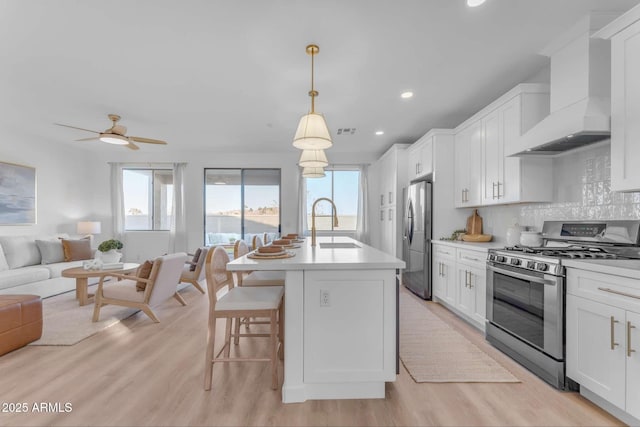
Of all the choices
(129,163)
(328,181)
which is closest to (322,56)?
(328,181)

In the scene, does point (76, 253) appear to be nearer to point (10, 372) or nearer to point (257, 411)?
point (10, 372)

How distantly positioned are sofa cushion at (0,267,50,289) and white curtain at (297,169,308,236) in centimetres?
418

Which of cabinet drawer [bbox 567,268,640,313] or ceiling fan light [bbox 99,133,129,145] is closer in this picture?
cabinet drawer [bbox 567,268,640,313]

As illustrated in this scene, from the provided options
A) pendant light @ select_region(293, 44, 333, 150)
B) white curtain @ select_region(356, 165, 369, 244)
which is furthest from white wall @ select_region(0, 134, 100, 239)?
white curtain @ select_region(356, 165, 369, 244)

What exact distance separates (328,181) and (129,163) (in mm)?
4472

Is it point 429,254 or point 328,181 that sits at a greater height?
point 328,181

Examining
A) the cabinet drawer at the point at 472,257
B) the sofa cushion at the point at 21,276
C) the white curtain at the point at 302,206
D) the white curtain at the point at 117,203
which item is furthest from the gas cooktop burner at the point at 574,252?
the white curtain at the point at 117,203

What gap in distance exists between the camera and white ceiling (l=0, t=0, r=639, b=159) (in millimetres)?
2160

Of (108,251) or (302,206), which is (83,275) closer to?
(108,251)

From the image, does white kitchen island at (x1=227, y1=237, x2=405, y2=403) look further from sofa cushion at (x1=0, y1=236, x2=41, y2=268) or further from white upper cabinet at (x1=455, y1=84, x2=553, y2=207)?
sofa cushion at (x1=0, y1=236, x2=41, y2=268)

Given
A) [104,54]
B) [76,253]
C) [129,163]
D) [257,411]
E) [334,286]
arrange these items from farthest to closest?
[129,163]
[76,253]
[104,54]
[334,286]
[257,411]

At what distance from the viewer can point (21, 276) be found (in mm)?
3861

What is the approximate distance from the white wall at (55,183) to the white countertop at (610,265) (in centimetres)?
724

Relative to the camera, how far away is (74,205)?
616 centimetres
